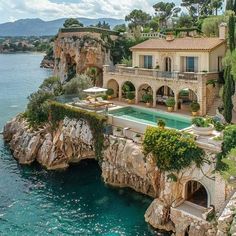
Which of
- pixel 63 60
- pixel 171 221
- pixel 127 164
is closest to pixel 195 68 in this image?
pixel 127 164

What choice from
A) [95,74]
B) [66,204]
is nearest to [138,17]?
[95,74]

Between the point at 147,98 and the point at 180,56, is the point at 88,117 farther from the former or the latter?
the point at 180,56

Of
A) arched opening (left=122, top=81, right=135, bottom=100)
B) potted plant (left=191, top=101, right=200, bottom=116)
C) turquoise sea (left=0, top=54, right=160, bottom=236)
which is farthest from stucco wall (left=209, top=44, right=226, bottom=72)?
turquoise sea (left=0, top=54, right=160, bottom=236)

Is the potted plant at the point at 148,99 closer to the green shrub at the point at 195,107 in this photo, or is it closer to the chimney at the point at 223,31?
the green shrub at the point at 195,107

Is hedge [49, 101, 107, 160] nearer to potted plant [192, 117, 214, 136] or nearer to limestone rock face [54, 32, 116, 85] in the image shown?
potted plant [192, 117, 214, 136]

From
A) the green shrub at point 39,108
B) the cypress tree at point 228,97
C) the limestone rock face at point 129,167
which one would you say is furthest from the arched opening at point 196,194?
the green shrub at point 39,108

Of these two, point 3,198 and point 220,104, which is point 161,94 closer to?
point 220,104
